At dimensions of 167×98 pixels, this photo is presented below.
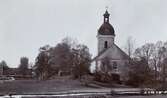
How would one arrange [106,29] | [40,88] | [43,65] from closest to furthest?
[40,88] → [43,65] → [106,29]

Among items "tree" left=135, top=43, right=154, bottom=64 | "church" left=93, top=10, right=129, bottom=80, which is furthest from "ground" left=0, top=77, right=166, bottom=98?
"church" left=93, top=10, right=129, bottom=80

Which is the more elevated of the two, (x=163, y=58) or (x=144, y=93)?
(x=163, y=58)

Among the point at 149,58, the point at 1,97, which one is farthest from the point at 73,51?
the point at 1,97

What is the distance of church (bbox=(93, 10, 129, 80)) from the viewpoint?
288ft

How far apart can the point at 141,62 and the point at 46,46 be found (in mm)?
33637

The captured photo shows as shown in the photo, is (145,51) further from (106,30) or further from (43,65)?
(43,65)

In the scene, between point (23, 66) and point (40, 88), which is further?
point (23, 66)

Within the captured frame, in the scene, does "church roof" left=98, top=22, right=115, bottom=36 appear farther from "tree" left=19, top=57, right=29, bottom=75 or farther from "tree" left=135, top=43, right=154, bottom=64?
"tree" left=19, top=57, right=29, bottom=75

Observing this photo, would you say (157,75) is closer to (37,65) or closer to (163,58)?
(163,58)

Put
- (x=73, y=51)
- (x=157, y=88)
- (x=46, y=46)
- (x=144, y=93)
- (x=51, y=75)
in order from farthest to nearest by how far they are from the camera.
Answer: (x=46, y=46), (x=51, y=75), (x=73, y=51), (x=157, y=88), (x=144, y=93)

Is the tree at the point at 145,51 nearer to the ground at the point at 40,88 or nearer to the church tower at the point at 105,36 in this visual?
the church tower at the point at 105,36

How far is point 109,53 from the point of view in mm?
93750

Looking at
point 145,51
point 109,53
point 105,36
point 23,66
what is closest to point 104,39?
point 105,36

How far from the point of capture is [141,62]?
74500 millimetres
